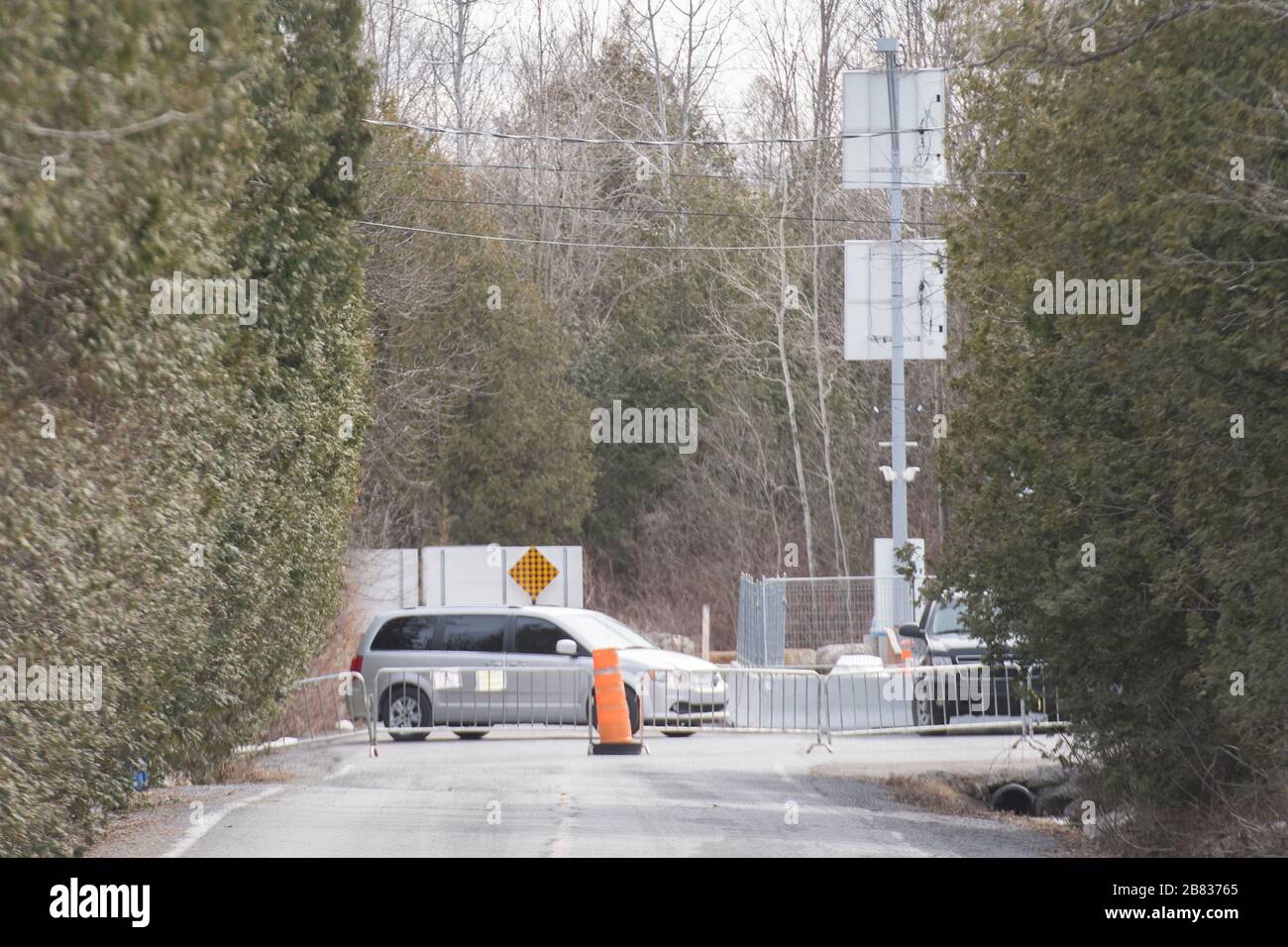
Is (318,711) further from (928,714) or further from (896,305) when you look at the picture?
(896,305)

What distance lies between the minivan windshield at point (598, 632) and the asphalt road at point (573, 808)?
2.90 meters

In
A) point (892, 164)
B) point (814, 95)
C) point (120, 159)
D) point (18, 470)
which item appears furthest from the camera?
point (814, 95)

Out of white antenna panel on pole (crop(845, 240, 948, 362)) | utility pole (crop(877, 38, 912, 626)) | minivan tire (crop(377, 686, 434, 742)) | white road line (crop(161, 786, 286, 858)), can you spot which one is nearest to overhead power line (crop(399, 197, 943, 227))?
white antenna panel on pole (crop(845, 240, 948, 362))

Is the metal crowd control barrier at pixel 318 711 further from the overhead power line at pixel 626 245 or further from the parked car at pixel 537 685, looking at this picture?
the overhead power line at pixel 626 245

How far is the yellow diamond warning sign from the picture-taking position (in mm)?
35281

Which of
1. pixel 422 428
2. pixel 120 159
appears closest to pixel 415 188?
pixel 422 428

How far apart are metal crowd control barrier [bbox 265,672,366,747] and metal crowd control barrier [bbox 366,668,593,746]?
49 centimetres

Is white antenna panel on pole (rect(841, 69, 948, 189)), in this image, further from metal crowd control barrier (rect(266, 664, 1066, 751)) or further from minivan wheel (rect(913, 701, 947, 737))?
minivan wheel (rect(913, 701, 947, 737))

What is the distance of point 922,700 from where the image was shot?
2088 centimetres

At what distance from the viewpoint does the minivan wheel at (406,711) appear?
21.6 m

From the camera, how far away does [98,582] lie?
8.78 m

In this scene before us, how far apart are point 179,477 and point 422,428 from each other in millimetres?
27940

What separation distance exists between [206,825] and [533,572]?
23.6 meters
